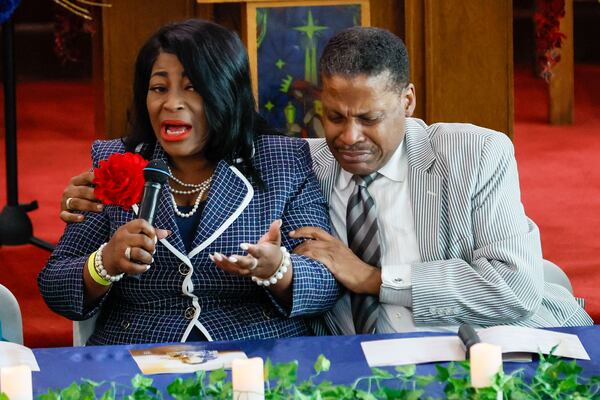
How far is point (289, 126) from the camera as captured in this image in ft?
15.1

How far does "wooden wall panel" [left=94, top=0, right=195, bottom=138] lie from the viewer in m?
4.94

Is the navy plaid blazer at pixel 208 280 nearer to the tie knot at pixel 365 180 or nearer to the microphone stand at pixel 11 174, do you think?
the tie knot at pixel 365 180

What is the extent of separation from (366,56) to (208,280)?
0.63 meters

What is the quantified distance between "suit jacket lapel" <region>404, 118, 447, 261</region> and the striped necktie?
10cm

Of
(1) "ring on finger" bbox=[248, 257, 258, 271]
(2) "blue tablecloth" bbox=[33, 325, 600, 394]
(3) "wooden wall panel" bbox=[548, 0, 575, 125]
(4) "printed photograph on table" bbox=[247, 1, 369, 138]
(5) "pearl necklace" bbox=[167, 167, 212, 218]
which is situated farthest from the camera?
(3) "wooden wall panel" bbox=[548, 0, 575, 125]

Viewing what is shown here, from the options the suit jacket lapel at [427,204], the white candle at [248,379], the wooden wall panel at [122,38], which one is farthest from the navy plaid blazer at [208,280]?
the wooden wall panel at [122,38]

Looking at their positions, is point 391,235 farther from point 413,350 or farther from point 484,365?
point 484,365

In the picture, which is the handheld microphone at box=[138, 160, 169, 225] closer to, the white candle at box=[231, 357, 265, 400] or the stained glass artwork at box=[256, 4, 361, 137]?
the white candle at box=[231, 357, 265, 400]

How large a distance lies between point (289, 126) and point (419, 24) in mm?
626

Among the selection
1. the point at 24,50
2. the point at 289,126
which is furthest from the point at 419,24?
the point at 24,50

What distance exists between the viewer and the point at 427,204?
3104 mm

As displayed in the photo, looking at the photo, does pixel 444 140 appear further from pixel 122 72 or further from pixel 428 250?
pixel 122 72

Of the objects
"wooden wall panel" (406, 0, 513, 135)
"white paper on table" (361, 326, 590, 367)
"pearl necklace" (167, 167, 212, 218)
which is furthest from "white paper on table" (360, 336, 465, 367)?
"wooden wall panel" (406, 0, 513, 135)

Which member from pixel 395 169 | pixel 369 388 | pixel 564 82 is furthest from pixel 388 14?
pixel 564 82
